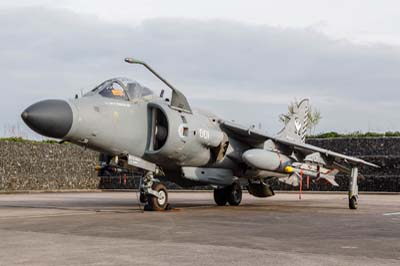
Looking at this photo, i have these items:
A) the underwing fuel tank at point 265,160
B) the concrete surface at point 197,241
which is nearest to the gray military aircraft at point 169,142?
the underwing fuel tank at point 265,160

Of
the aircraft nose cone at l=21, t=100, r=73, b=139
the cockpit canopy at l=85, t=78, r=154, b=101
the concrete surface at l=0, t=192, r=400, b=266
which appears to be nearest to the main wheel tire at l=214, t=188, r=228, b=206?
the cockpit canopy at l=85, t=78, r=154, b=101

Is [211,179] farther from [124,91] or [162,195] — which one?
[124,91]

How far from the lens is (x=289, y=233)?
9555mm

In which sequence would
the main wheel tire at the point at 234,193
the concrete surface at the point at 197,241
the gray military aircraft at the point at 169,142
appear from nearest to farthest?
the concrete surface at the point at 197,241 → the gray military aircraft at the point at 169,142 → the main wheel tire at the point at 234,193

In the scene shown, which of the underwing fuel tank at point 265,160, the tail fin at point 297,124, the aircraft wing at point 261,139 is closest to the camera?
the underwing fuel tank at point 265,160

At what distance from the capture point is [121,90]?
14.3m

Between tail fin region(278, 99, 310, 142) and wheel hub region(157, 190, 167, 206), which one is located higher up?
tail fin region(278, 99, 310, 142)

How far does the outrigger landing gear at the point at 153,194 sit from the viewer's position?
1453 centimetres

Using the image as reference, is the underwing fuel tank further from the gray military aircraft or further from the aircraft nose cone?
the aircraft nose cone

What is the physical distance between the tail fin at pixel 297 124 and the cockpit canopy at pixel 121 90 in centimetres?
725

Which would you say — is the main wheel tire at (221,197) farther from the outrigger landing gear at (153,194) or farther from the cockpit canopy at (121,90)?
the cockpit canopy at (121,90)

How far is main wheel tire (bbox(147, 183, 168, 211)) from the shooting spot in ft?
47.7

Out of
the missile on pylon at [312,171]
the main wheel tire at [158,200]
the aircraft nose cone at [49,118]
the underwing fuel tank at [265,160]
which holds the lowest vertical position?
the main wheel tire at [158,200]

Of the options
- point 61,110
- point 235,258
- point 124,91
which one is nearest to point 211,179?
point 124,91
